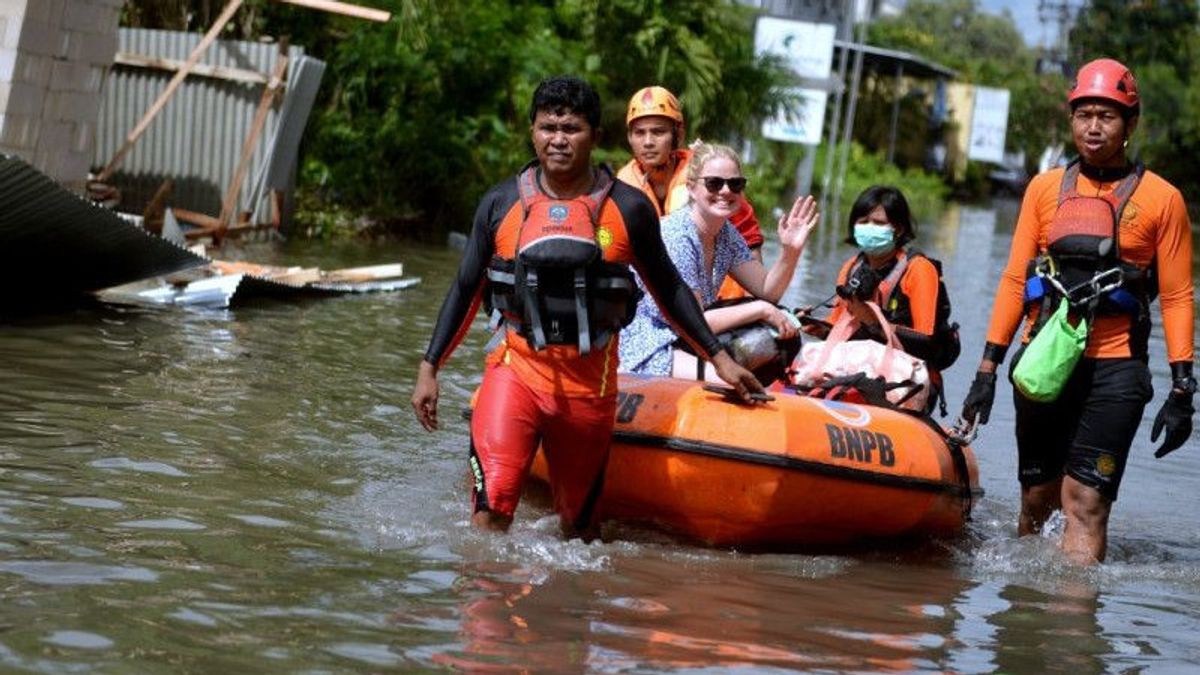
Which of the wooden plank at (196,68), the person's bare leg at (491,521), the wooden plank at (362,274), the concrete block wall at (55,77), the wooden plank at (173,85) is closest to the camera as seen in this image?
the person's bare leg at (491,521)

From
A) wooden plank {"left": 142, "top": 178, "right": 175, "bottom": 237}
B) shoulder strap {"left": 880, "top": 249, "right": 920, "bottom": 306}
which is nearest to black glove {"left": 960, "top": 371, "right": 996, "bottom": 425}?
shoulder strap {"left": 880, "top": 249, "right": 920, "bottom": 306}

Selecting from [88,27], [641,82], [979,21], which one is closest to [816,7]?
[641,82]

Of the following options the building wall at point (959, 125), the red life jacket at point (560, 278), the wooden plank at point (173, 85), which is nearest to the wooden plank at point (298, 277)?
the wooden plank at point (173, 85)

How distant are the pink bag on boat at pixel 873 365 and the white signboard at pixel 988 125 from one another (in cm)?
5741

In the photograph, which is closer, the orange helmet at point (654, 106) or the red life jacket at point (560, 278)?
the red life jacket at point (560, 278)

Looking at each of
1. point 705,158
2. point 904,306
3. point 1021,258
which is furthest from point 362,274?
point 1021,258

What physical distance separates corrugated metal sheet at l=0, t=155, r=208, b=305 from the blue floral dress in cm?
376

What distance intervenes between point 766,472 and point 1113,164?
167 centimetres

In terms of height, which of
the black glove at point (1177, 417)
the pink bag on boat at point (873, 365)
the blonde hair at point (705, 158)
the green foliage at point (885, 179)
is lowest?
the green foliage at point (885, 179)

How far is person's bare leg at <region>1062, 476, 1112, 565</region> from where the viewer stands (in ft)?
24.2

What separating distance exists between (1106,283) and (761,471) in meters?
1.40

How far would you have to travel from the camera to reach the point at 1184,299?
7.29 meters

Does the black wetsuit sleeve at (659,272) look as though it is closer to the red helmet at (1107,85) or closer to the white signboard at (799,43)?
the red helmet at (1107,85)

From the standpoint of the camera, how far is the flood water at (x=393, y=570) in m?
5.86
